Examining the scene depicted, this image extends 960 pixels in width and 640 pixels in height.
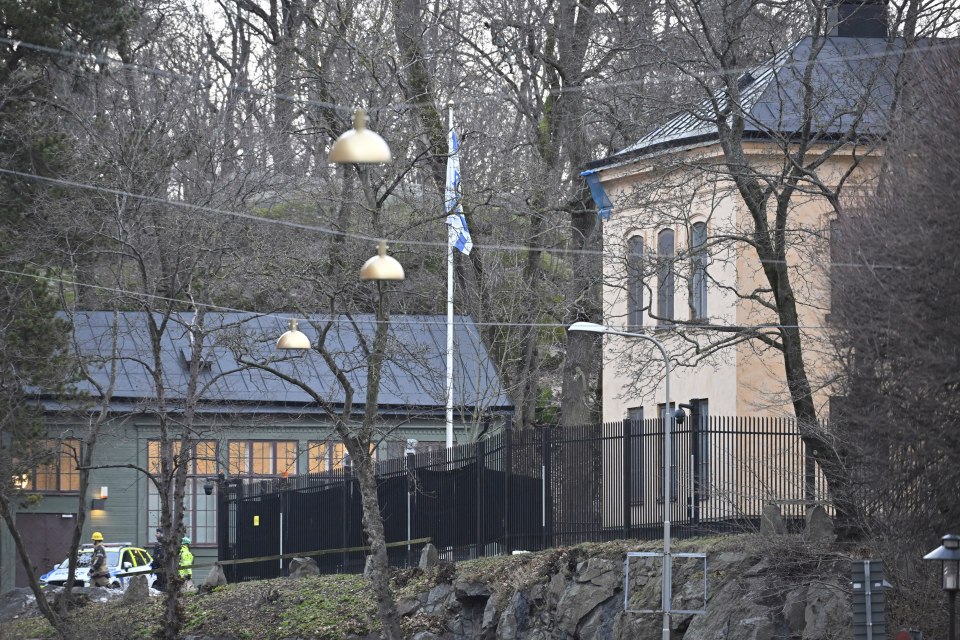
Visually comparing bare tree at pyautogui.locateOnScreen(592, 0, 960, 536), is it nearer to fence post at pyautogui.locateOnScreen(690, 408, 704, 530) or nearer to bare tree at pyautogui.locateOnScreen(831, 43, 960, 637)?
fence post at pyautogui.locateOnScreen(690, 408, 704, 530)

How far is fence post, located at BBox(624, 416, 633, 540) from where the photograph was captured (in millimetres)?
23875

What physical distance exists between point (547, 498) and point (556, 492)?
0.19 m

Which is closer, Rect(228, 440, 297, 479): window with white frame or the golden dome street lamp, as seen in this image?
the golden dome street lamp

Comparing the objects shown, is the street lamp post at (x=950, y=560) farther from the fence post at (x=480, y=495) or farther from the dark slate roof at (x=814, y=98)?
the fence post at (x=480, y=495)

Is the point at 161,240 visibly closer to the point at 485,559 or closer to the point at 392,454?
the point at 485,559

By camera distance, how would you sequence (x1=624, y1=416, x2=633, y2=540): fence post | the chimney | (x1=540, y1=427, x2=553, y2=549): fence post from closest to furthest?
(x1=624, y1=416, x2=633, y2=540): fence post → (x1=540, y1=427, x2=553, y2=549): fence post → the chimney

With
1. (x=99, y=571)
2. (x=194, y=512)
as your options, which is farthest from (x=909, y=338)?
(x=194, y=512)

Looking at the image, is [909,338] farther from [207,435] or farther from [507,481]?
[207,435]

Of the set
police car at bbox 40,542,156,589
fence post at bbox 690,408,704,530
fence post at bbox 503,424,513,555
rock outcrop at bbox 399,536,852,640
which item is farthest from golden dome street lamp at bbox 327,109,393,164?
police car at bbox 40,542,156,589

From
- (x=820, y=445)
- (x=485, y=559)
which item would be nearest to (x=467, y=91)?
(x=485, y=559)

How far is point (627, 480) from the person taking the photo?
24.0 m

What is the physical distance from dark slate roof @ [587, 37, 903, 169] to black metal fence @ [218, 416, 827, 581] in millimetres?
4724

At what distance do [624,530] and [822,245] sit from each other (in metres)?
5.42

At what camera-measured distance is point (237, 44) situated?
4925 cm
